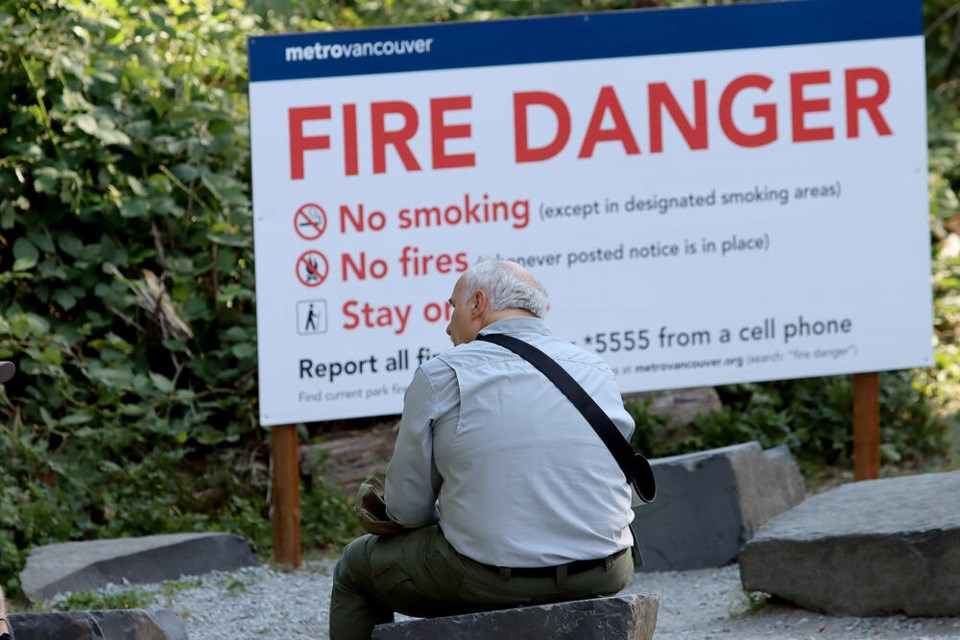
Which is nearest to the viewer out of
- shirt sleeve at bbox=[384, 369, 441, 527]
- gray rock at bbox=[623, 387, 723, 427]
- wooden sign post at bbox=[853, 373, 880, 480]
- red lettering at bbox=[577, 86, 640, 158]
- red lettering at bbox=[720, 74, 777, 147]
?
shirt sleeve at bbox=[384, 369, 441, 527]

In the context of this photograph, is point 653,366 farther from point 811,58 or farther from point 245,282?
point 245,282

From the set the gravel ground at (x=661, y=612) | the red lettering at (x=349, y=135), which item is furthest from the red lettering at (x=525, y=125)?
the gravel ground at (x=661, y=612)

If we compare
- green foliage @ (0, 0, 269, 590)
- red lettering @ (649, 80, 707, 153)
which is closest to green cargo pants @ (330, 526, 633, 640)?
red lettering @ (649, 80, 707, 153)

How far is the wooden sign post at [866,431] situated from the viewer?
6.89m

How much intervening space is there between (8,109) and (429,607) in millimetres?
5203

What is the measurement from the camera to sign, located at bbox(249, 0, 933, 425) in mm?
6199

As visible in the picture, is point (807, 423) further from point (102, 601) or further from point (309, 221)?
point (102, 601)

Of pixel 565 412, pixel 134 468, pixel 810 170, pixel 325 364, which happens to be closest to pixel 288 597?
pixel 325 364

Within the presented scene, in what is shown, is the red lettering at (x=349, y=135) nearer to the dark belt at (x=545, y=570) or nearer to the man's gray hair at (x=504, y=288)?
the man's gray hair at (x=504, y=288)

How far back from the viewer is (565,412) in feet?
11.6

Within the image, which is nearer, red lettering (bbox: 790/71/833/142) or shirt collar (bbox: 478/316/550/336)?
shirt collar (bbox: 478/316/550/336)

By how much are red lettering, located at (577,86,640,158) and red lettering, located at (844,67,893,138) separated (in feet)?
3.62

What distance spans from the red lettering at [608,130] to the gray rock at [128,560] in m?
2.52

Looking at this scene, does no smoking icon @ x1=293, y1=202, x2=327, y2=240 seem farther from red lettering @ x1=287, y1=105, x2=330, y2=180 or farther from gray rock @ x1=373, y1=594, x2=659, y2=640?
gray rock @ x1=373, y1=594, x2=659, y2=640
